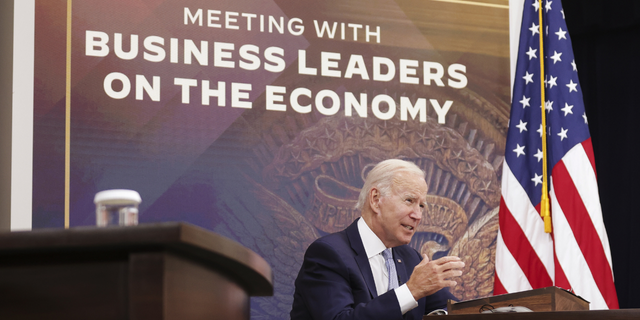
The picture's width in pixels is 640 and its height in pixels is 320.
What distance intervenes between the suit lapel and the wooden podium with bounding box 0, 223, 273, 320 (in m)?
1.95

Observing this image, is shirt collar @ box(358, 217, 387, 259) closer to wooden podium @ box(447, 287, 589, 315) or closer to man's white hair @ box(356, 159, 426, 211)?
man's white hair @ box(356, 159, 426, 211)

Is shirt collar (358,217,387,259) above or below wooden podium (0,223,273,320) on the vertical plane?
above

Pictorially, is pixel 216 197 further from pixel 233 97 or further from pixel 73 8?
pixel 73 8

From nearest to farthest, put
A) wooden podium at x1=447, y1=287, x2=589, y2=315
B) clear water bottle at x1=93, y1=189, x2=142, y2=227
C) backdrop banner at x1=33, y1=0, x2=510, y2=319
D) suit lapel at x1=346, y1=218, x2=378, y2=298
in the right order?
1. clear water bottle at x1=93, y1=189, x2=142, y2=227
2. wooden podium at x1=447, y1=287, x2=589, y2=315
3. suit lapel at x1=346, y1=218, x2=378, y2=298
4. backdrop banner at x1=33, y1=0, x2=510, y2=319

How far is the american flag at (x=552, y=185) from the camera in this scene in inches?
153

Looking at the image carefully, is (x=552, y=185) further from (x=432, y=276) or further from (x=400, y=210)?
(x=432, y=276)

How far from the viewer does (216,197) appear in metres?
3.73

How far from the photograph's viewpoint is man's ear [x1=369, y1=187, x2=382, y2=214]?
308 cm

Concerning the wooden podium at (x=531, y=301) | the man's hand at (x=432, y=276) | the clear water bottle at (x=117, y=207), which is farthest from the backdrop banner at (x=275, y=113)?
the clear water bottle at (x=117, y=207)

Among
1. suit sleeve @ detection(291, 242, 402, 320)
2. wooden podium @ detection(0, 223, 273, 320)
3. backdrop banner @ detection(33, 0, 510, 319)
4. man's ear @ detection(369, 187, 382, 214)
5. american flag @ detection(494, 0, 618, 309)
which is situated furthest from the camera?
american flag @ detection(494, 0, 618, 309)

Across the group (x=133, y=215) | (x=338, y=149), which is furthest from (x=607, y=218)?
(x=133, y=215)

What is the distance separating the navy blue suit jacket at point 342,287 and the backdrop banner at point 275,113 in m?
0.90

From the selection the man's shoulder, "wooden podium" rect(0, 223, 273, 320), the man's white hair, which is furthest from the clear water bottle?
the man's white hair

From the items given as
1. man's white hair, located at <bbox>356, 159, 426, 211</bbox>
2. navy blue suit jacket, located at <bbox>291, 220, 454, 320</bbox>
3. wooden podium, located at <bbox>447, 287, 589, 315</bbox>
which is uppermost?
man's white hair, located at <bbox>356, 159, 426, 211</bbox>
